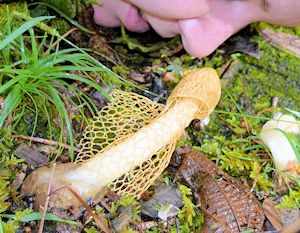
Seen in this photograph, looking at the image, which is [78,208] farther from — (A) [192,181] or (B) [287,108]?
(B) [287,108]

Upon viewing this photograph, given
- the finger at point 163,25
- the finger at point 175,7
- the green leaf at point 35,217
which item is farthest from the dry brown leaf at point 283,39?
the green leaf at point 35,217

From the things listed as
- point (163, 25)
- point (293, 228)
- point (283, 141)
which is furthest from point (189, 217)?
point (163, 25)

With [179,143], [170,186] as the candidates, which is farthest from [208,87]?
[170,186]

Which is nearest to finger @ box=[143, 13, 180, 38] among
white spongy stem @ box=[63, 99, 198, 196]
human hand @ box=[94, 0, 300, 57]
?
human hand @ box=[94, 0, 300, 57]

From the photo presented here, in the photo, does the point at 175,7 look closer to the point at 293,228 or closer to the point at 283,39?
the point at 283,39

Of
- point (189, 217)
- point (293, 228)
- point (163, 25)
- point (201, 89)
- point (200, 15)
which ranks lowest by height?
point (293, 228)

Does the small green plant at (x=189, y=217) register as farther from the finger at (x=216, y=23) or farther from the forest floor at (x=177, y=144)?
the finger at (x=216, y=23)
